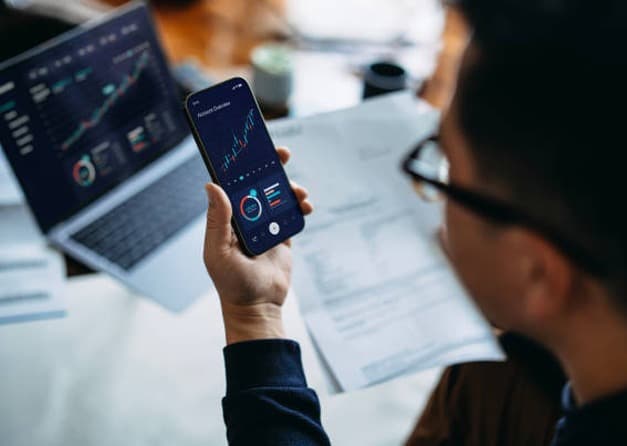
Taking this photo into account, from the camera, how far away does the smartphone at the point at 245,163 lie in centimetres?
73

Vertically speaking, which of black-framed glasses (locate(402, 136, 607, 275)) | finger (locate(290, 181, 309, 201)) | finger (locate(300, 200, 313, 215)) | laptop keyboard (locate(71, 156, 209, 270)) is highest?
black-framed glasses (locate(402, 136, 607, 275))

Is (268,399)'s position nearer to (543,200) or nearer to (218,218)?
(218,218)

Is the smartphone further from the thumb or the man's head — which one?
the man's head

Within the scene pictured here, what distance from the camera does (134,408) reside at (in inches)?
28.5

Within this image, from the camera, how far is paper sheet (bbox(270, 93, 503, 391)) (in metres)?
0.80

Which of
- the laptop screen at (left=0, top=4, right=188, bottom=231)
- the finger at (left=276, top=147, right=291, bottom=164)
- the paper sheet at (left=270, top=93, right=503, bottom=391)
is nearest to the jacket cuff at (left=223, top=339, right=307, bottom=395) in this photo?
the paper sheet at (left=270, top=93, right=503, bottom=391)

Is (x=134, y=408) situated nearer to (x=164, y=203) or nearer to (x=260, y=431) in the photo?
(x=260, y=431)

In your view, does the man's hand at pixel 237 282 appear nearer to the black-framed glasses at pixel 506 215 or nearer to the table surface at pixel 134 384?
the table surface at pixel 134 384

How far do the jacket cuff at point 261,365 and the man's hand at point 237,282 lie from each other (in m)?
0.02

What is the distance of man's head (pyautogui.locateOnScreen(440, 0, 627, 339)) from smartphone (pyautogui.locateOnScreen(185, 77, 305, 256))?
30 cm

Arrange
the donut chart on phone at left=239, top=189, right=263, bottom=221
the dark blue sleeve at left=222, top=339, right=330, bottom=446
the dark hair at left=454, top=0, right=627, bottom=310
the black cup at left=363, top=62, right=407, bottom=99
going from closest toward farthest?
the dark hair at left=454, top=0, right=627, bottom=310
the dark blue sleeve at left=222, top=339, right=330, bottom=446
the donut chart on phone at left=239, top=189, right=263, bottom=221
the black cup at left=363, top=62, right=407, bottom=99

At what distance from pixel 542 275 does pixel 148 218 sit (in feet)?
2.01

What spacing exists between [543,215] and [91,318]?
591 millimetres

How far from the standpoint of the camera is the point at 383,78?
113cm
